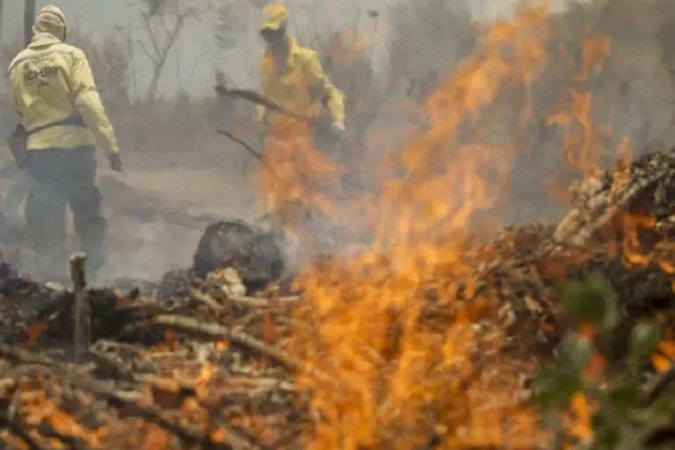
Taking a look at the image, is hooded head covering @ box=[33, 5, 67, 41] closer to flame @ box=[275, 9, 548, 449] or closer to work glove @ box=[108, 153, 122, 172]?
work glove @ box=[108, 153, 122, 172]

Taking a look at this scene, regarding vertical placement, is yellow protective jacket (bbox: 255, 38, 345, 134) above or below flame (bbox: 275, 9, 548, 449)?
above

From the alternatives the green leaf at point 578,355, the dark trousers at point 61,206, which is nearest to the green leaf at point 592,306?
the green leaf at point 578,355

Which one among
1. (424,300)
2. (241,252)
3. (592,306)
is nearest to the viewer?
(592,306)

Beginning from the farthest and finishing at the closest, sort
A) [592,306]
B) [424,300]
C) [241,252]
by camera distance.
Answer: [241,252], [424,300], [592,306]

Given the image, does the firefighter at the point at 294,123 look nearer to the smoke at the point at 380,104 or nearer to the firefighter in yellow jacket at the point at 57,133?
the smoke at the point at 380,104

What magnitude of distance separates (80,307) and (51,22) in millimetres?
615

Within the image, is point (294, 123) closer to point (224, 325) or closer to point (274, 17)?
point (274, 17)

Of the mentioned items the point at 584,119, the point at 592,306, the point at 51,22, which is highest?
the point at 51,22

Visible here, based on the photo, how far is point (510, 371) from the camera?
194 cm

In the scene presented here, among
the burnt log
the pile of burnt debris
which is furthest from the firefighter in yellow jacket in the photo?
the burnt log

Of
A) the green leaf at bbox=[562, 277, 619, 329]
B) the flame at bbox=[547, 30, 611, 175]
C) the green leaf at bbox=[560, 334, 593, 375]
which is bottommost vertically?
the green leaf at bbox=[560, 334, 593, 375]

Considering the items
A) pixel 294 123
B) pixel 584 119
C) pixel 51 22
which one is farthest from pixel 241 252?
pixel 584 119

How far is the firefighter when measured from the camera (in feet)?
7.01

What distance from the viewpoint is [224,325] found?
6.86 ft
